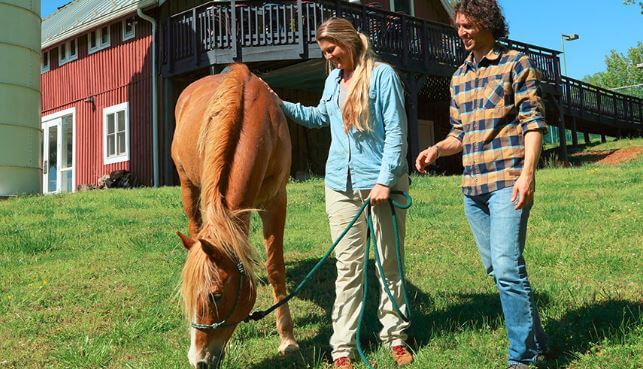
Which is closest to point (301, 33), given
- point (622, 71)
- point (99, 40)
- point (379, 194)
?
point (99, 40)

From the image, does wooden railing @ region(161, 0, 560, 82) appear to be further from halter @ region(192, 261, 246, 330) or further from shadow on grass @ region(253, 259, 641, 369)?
halter @ region(192, 261, 246, 330)

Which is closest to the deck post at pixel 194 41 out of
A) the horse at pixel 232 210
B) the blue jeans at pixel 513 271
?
the horse at pixel 232 210

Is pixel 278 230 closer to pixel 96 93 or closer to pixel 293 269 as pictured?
pixel 293 269

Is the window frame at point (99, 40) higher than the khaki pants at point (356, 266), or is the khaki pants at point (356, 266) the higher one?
the window frame at point (99, 40)

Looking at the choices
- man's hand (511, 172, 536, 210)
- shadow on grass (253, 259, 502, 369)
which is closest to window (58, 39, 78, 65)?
shadow on grass (253, 259, 502, 369)

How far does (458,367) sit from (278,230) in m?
1.59

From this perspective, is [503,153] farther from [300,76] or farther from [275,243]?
[300,76]

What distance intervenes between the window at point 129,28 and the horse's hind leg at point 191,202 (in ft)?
43.8

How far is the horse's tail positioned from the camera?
322 centimetres

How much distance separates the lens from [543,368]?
341cm

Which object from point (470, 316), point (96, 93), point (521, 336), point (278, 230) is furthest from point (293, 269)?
point (96, 93)

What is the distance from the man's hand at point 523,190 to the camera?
307cm

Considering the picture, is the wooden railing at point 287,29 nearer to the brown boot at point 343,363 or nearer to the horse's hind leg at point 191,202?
the horse's hind leg at point 191,202

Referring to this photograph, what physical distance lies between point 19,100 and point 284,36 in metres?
6.23
